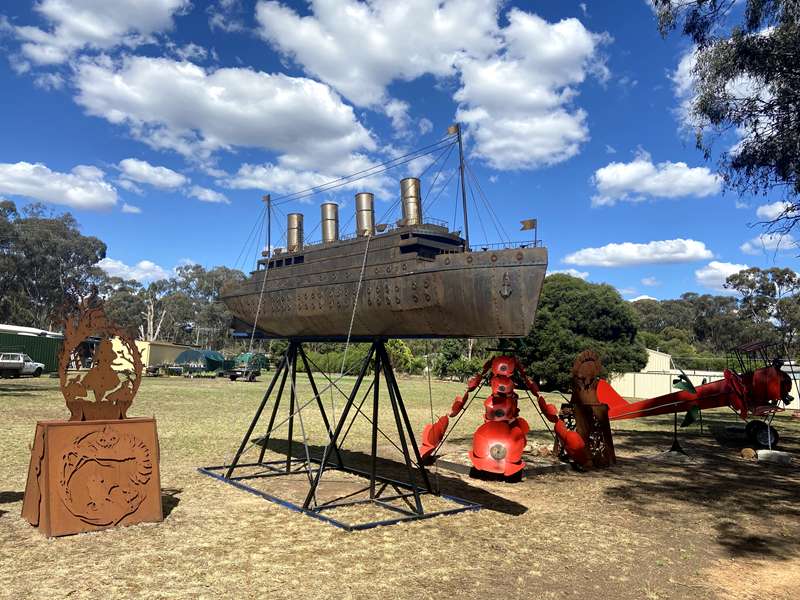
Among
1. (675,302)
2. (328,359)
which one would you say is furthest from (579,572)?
(675,302)

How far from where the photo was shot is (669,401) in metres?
14.6

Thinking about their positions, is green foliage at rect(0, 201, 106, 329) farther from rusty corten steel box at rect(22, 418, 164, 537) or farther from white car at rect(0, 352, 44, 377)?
rusty corten steel box at rect(22, 418, 164, 537)

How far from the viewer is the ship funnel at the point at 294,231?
35.2ft

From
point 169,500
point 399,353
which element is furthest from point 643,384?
point 169,500

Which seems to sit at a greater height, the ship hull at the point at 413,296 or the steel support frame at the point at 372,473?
the ship hull at the point at 413,296

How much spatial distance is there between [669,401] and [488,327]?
8997 millimetres

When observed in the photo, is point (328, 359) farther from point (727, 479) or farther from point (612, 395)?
point (727, 479)

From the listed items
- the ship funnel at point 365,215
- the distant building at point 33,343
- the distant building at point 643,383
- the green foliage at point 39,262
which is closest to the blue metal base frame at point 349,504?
the ship funnel at point 365,215

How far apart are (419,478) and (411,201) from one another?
4779mm

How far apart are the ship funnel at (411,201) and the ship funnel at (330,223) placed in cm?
168

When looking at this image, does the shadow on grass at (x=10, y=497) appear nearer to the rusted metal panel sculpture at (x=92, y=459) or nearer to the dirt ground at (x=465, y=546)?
the dirt ground at (x=465, y=546)

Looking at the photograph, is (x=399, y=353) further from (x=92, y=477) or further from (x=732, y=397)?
(x=92, y=477)

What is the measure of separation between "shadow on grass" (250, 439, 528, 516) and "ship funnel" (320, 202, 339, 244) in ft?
14.0

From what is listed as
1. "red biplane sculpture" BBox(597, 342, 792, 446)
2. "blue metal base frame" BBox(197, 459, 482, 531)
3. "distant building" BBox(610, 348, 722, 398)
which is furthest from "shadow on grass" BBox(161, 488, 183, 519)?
"distant building" BBox(610, 348, 722, 398)
